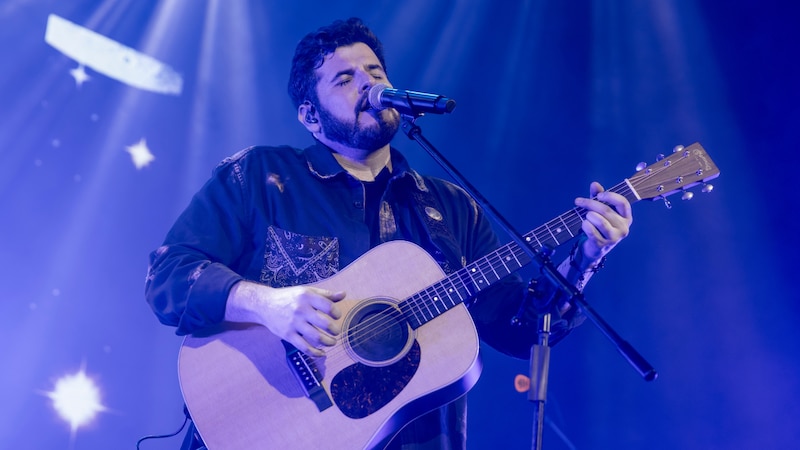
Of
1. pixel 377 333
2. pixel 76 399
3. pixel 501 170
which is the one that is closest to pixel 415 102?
pixel 377 333

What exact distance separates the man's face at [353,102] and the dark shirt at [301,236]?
0.15 m

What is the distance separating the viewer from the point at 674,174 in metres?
2.44

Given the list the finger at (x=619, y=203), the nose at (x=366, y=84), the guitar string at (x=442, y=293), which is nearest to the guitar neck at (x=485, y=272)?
the guitar string at (x=442, y=293)

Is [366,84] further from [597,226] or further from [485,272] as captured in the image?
[597,226]

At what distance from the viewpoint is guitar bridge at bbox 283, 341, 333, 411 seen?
7.19 ft

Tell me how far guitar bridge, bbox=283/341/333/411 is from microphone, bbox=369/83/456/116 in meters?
0.94

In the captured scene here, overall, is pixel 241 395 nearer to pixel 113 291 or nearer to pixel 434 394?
pixel 434 394

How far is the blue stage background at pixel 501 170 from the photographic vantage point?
3738 mm

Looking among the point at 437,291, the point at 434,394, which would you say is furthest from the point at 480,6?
the point at 434,394

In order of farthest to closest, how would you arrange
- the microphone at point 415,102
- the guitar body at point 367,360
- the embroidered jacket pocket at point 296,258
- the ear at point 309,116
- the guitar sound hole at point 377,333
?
the ear at point 309,116 < the embroidered jacket pocket at point 296,258 < the guitar sound hole at point 377,333 < the guitar body at point 367,360 < the microphone at point 415,102

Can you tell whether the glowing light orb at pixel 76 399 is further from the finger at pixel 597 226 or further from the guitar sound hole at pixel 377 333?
the finger at pixel 597 226

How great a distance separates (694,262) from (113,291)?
364 centimetres

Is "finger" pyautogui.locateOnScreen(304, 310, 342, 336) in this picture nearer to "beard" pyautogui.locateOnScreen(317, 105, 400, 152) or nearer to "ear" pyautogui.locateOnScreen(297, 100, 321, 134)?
"beard" pyautogui.locateOnScreen(317, 105, 400, 152)

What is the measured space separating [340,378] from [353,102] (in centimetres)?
138
